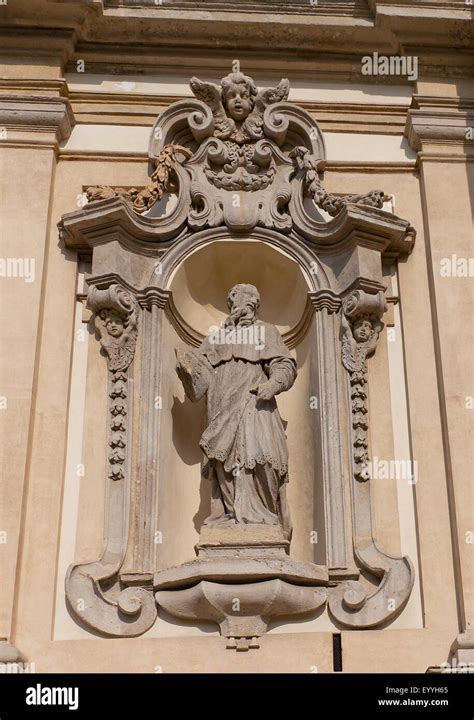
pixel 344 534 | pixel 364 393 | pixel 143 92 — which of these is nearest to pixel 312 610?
pixel 344 534

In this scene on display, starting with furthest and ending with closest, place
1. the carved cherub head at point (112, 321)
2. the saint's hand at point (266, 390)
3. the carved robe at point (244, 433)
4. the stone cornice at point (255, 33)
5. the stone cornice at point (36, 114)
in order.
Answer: the stone cornice at point (255, 33) → the stone cornice at point (36, 114) → the carved cherub head at point (112, 321) → the saint's hand at point (266, 390) → the carved robe at point (244, 433)

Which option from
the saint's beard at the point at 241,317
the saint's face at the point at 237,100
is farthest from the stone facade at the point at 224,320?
the saint's beard at the point at 241,317

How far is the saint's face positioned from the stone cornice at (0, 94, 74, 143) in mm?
1082

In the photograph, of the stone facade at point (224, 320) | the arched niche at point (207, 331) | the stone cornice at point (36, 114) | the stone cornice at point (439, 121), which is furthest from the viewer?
the stone cornice at point (439, 121)

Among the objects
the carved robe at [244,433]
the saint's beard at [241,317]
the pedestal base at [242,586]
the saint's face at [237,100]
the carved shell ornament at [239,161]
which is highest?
the saint's face at [237,100]

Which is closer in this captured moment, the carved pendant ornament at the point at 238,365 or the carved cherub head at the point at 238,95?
the carved pendant ornament at the point at 238,365

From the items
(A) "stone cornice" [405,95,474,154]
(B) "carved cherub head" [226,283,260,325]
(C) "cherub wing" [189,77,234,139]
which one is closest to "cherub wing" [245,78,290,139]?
(C) "cherub wing" [189,77,234,139]

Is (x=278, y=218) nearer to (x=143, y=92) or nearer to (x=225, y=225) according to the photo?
(x=225, y=225)

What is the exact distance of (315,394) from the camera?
24.4 feet

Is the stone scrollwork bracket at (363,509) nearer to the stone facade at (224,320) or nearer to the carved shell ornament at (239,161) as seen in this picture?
the stone facade at (224,320)

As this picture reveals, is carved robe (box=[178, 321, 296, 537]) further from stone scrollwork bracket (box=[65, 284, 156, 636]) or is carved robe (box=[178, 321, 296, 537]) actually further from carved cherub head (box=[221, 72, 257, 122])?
carved cherub head (box=[221, 72, 257, 122])

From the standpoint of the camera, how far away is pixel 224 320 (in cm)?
805

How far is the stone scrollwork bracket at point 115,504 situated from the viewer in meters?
6.64
